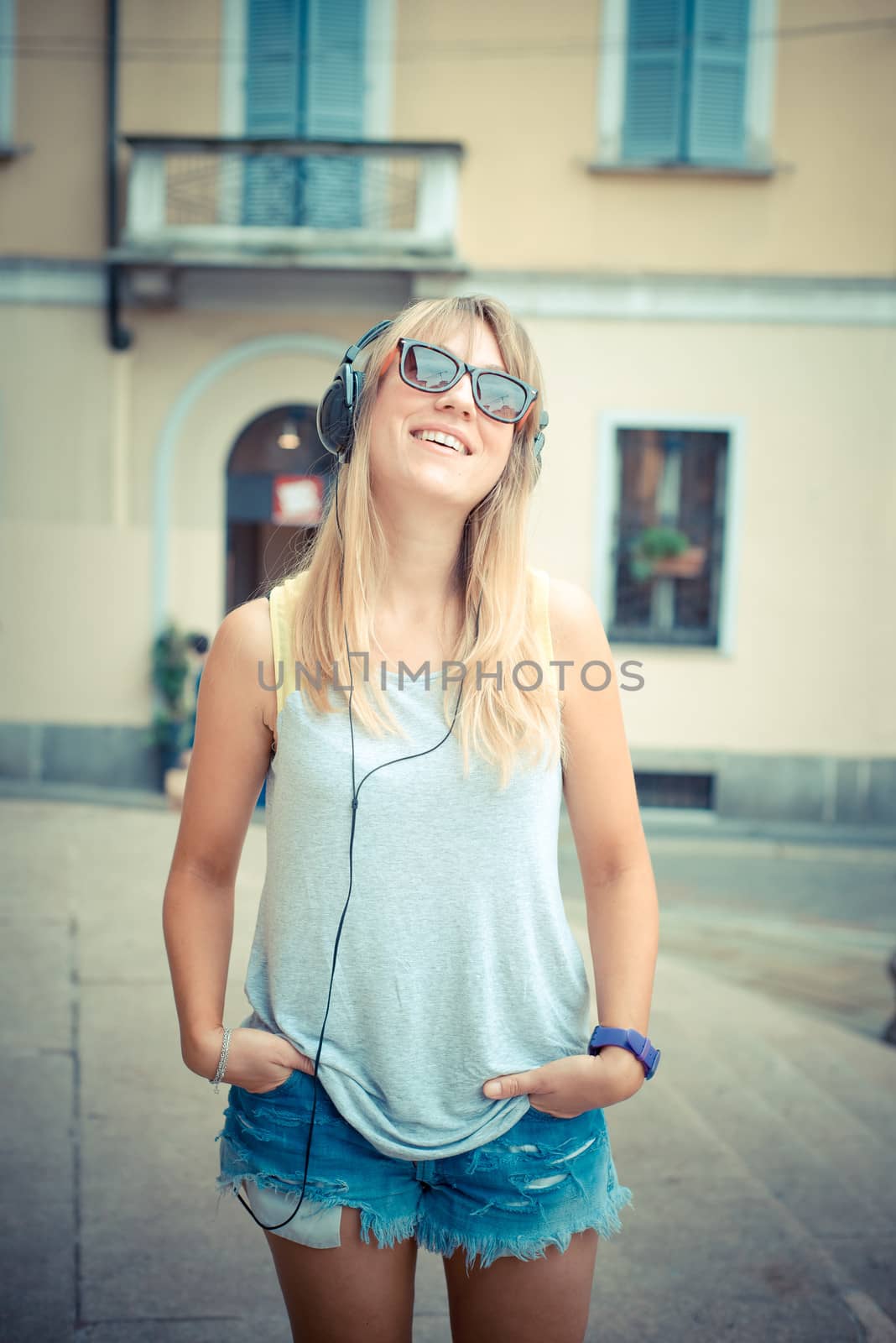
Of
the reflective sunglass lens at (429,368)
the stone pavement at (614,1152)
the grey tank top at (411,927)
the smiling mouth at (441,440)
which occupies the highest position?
the reflective sunglass lens at (429,368)

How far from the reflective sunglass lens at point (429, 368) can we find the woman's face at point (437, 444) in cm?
1

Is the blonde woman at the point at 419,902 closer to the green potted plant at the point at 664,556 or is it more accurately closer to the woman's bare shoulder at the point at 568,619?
the woman's bare shoulder at the point at 568,619

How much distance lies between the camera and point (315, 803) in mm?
1470

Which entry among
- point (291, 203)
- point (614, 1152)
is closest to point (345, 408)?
point (614, 1152)

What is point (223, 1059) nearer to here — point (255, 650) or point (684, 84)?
point (255, 650)

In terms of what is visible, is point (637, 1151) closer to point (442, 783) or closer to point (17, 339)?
point (442, 783)

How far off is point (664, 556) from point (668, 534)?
194 mm

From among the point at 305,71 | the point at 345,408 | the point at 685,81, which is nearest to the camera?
the point at 345,408

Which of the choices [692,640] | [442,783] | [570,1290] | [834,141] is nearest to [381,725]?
[442,783]

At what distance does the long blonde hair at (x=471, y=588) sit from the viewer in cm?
149

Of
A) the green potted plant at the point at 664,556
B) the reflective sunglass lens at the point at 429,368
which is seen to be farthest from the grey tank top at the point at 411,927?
the green potted plant at the point at 664,556

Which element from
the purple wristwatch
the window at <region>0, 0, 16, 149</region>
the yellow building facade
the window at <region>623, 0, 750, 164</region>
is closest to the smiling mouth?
the purple wristwatch

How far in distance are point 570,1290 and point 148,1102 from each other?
228cm

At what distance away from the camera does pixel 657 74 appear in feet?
34.0
